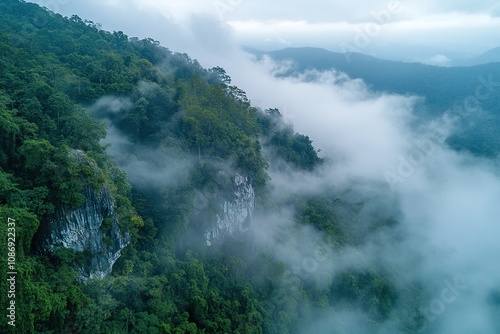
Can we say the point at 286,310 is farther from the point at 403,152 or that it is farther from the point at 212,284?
the point at 403,152

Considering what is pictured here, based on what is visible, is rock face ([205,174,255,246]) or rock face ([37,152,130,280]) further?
rock face ([205,174,255,246])

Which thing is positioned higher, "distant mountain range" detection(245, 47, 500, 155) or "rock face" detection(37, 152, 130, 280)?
"distant mountain range" detection(245, 47, 500, 155)

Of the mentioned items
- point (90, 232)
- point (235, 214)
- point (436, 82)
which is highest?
point (436, 82)

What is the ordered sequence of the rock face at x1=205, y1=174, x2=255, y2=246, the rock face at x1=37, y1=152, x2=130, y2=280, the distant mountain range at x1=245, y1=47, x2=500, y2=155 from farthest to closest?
the distant mountain range at x1=245, y1=47, x2=500, y2=155
the rock face at x1=205, y1=174, x2=255, y2=246
the rock face at x1=37, y1=152, x2=130, y2=280

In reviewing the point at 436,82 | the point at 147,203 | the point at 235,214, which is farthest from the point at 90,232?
the point at 436,82

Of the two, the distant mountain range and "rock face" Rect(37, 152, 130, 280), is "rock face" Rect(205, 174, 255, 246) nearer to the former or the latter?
"rock face" Rect(37, 152, 130, 280)

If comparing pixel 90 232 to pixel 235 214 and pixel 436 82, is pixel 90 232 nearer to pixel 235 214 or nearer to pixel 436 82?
pixel 235 214

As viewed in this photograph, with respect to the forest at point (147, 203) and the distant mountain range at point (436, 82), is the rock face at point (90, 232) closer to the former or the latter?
the forest at point (147, 203)

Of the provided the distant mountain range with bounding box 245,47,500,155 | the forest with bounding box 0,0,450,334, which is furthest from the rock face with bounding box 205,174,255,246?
the distant mountain range with bounding box 245,47,500,155
